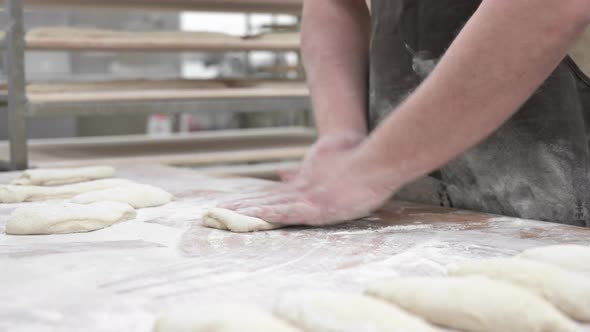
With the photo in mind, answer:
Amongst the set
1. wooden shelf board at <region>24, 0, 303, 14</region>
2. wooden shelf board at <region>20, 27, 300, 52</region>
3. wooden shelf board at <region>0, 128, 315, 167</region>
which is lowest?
wooden shelf board at <region>0, 128, 315, 167</region>

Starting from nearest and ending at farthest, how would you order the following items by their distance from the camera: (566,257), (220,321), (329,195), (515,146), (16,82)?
(220,321), (566,257), (329,195), (515,146), (16,82)

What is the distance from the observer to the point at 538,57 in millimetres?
Result: 1097

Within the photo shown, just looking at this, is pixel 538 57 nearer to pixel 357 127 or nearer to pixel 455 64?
pixel 455 64

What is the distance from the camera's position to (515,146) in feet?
4.81

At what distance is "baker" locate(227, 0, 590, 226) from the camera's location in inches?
43.8

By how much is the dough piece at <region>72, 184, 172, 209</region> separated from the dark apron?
59cm

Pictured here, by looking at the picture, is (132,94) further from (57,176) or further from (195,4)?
(57,176)

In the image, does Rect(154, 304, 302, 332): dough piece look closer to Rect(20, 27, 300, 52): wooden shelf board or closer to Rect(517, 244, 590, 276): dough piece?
Rect(517, 244, 590, 276): dough piece

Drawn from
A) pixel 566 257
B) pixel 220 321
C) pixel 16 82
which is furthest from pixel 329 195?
pixel 16 82

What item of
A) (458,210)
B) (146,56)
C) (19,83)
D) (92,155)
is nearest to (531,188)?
(458,210)

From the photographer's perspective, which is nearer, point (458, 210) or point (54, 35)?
point (458, 210)

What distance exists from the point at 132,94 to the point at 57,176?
1.01 metres

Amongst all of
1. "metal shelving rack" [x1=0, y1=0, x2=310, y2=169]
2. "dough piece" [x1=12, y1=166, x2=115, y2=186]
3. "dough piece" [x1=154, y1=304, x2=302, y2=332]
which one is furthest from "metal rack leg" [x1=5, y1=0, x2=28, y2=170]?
"dough piece" [x1=154, y1=304, x2=302, y2=332]

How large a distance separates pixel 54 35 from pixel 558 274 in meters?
2.31
